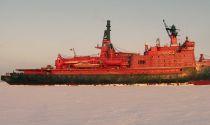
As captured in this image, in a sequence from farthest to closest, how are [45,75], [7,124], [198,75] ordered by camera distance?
[45,75]
[198,75]
[7,124]

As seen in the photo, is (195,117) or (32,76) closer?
(195,117)

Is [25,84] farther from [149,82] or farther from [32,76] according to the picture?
[149,82]

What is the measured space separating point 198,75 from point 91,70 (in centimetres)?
1857

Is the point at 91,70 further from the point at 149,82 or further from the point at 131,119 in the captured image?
the point at 131,119

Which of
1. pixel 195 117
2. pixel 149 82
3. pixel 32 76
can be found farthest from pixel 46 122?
pixel 32 76

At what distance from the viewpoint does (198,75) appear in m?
54.0

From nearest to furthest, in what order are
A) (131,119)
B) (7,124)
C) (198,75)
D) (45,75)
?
(7,124) → (131,119) → (198,75) → (45,75)

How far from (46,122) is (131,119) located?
325 cm

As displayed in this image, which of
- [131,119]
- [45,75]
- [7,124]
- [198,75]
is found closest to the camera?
[7,124]

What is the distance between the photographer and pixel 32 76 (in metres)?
59.1

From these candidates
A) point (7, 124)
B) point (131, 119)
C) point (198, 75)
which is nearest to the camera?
point (7, 124)

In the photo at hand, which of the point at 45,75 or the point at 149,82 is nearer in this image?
the point at 149,82

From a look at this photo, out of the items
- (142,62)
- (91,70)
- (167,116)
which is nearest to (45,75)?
(91,70)

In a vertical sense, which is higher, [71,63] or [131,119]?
[71,63]
